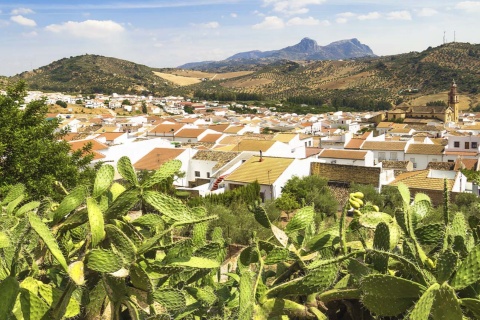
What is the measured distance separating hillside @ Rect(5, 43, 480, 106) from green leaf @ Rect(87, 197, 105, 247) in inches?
3900

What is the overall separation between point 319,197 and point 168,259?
17957 mm

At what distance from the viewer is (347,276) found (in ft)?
7.16

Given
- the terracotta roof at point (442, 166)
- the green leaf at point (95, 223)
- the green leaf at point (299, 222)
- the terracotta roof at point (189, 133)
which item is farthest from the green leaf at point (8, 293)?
the terracotta roof at point (189, 133)

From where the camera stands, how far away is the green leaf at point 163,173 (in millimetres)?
2308

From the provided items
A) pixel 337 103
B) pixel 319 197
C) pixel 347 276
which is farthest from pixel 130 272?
pixel 337 103

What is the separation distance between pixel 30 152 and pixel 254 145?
19.5 meters

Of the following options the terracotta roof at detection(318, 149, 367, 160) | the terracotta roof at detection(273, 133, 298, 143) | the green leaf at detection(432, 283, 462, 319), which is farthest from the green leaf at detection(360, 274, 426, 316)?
the terracotta roof at detection(273, 133, 298, 143)

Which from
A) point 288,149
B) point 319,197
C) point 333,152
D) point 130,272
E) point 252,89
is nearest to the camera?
point 130,272

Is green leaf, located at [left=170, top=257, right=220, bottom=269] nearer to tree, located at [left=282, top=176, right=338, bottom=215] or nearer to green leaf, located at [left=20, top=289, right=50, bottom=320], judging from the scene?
green leaf, located at [left=20, top=289, right=50, bottom=320]

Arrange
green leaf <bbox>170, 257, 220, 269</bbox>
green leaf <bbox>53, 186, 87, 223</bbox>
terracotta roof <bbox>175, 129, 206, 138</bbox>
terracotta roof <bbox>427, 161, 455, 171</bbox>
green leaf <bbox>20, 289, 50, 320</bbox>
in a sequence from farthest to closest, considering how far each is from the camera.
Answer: terracotta roof <bbox>175, 129, 206, 138</bbox>, terracotta roof <bbox>427, 161, 455, 171</bbox>, green leaf <bbox>53, 186, 87, 223</bbox>, green leaf <bbox>170, 257, 220, 269</bbox>, green leaf <bbox>20, 289, 50, 320</bbox>

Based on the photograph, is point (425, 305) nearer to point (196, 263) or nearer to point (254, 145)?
point (196, 263)

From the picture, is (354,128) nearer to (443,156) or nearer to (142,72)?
(443,156)

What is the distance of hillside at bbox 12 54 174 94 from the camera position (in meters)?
120

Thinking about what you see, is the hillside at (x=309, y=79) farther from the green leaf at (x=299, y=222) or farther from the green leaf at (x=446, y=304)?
the green leaf at (x=446, y=304)
